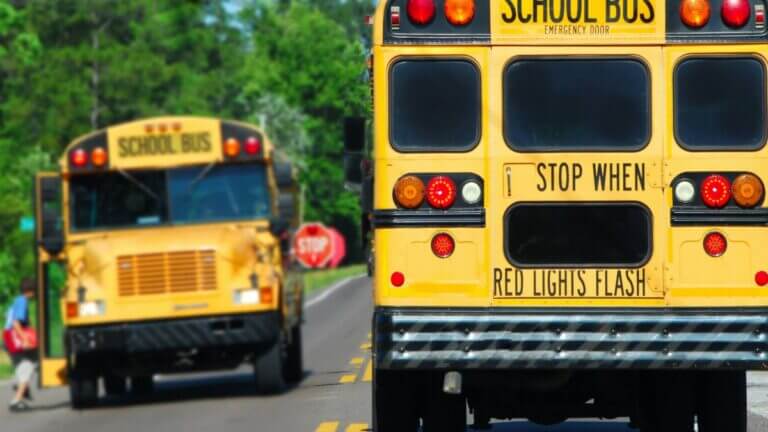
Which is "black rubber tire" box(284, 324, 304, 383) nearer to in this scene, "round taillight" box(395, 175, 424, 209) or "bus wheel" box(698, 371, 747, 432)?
"bus wheel" box(698, 371, 747, 432)

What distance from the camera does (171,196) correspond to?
2036 centimetres

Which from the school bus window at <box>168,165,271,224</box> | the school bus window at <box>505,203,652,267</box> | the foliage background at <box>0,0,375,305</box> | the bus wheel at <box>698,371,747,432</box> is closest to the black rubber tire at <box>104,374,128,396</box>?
the school bus window at <box>168,165,271,224</box>

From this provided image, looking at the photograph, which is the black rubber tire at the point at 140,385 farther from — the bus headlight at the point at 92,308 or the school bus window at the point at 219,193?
the school bus window at the point at 219,193

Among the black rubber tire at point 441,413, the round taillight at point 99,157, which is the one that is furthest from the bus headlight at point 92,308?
the black rubber tire at point 441,413

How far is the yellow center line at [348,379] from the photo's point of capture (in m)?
19.6

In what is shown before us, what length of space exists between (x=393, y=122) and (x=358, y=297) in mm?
43034

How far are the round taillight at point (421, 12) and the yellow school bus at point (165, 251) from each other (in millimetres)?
9789

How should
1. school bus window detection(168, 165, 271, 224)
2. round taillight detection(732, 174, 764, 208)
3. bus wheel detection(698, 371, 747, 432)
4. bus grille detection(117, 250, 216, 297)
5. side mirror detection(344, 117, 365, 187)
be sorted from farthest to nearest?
school bus window detection(168, 165, 271, 224)
bus grille detection(117, 250, 216, 297)
side mirror detection(344, 117, 365, 187)
bus wheel detection(698, 371, 747, 432)
round taillight detection(732, 174, 764, 208)

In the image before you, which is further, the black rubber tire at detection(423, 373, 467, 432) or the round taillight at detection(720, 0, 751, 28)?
the black rubber tire at detection(423, 373, 467, 432)

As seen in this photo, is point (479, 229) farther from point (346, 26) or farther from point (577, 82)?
point (346, 26)

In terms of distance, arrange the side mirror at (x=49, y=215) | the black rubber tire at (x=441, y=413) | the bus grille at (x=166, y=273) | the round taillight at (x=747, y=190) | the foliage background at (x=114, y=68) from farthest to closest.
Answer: the foliage background at (x=114, y=68) → the bus grille at (x=166, y=273) → the side mirror at (x=49, y=215) → the black rubber tire at (x=441, y=413) → the round taillight at (x=747, y=190)

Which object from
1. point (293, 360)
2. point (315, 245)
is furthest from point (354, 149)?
point (315, 245)

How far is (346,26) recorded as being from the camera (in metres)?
20.2

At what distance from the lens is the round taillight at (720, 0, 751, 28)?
33.0 ft
